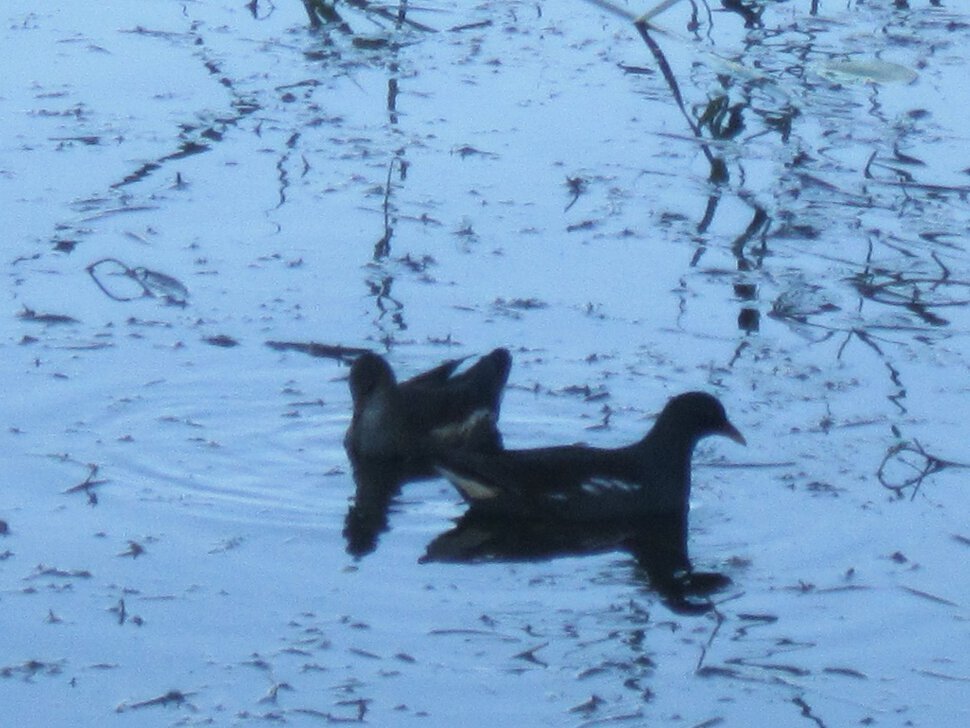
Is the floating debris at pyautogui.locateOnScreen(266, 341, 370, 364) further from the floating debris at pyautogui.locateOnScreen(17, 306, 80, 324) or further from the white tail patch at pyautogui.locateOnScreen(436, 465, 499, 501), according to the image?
the white tail patch at pyautogui.locateOnScreen(436, 465, 499, 501)

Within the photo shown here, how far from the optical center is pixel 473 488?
7.17 m

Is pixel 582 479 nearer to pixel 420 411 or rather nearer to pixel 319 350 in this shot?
pixel 420 411

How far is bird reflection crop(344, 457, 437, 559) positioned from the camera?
678 centimetres

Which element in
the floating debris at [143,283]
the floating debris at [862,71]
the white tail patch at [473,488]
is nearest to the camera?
the white tail patch at [473,488]

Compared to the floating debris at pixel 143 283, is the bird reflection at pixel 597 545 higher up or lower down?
lower down

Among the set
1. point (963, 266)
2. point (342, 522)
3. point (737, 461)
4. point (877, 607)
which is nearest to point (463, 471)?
point (342, 522)

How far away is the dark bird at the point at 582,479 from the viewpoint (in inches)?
281

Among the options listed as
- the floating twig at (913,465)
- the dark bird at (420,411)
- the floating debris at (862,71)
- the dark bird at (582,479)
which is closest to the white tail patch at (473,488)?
the dark bird at (582,479)

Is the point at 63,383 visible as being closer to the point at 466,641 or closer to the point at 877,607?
the point at 466,641

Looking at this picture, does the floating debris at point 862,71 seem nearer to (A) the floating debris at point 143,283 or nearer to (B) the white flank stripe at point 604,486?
(A) the floating debris at point 143,283

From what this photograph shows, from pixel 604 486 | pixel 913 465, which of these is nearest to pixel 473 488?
pixel 604 486

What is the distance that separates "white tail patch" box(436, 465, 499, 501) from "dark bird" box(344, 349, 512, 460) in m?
0.23

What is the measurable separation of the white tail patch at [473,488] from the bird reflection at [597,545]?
69 millimetres

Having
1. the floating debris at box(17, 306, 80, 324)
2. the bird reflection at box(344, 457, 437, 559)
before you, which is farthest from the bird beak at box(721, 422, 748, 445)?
the floating debris at box(17, 306, 80, 324)
